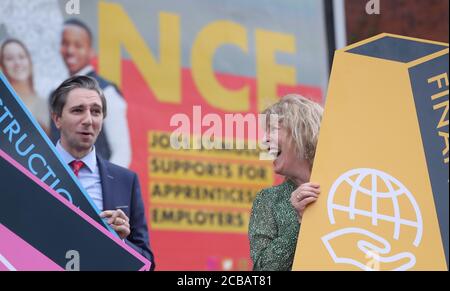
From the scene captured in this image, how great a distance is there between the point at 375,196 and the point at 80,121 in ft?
3.58

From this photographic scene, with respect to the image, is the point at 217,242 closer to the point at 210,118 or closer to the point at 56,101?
the point at 210,118

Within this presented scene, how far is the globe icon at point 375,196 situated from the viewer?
2.28 m

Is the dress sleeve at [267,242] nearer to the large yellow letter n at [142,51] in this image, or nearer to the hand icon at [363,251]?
the hand icon at [363,251]

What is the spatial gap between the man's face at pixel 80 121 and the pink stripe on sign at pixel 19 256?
Result: 591mm

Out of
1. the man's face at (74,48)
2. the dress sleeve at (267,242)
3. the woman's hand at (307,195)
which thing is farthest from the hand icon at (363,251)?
the man's face at (74,48)

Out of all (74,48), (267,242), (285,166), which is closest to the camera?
(267,242)

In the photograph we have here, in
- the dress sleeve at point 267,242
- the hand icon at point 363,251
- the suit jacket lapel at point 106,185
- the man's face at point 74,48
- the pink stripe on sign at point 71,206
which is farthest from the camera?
the man's face at point 74,48

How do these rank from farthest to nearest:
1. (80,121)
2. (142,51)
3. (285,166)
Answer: (142,51) < (80,121) < (285,166)

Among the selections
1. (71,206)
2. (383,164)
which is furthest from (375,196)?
(71,206)

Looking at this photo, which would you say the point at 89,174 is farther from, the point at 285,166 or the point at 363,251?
the point at 363,251

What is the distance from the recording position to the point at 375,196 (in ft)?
7.52

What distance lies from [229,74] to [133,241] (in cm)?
251

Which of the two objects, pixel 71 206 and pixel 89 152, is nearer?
pixel 71 206

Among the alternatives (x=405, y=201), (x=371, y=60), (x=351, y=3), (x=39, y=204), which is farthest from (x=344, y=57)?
(x=351, y=3)
